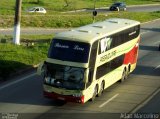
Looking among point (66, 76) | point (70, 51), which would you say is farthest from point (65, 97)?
point (70, 51)

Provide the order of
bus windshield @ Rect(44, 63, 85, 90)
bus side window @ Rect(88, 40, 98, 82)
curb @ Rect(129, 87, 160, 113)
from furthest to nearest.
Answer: curb @ Rect(129, 87, 160, 113), bus side window @ Rect(88, 40, 98, 82), bus windshield @ Rect(44, 63, 85, 90)

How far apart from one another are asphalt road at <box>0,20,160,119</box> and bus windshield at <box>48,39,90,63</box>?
7.68 ft

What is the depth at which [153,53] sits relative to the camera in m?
39.9

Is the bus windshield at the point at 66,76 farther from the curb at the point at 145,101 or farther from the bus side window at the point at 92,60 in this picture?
the curb at the point at 145,101

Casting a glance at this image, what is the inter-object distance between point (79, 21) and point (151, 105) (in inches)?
→ 1337

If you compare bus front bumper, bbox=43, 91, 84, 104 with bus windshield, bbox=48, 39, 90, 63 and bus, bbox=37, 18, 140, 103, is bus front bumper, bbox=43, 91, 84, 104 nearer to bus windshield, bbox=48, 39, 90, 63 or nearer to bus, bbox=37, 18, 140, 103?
bus, bbox=37, 18, 140, 103

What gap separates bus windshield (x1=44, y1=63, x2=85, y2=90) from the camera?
2219 cm

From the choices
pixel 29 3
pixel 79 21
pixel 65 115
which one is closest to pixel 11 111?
pixel 65 115

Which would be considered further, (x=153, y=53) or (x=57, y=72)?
(x=153, y=53)

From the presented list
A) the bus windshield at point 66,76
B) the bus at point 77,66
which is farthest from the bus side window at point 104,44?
the bus windshield at point 66,76

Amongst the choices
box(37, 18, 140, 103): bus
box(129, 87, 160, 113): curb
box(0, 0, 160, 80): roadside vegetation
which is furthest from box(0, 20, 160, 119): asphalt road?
box(0, 0, 160, 80): roadside vegetation

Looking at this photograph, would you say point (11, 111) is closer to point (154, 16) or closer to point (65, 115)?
point (65, 115)

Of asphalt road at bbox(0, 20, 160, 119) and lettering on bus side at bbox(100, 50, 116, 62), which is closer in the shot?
asphalt road at bbox(0, 20, 160, 119)

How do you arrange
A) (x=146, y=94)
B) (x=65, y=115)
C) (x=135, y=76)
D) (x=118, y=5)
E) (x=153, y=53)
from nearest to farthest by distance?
(x=65, y=115) < (x=146, y=94) < (x=135, y=76) < (x=153, y=53) < (x=118, y=5)
